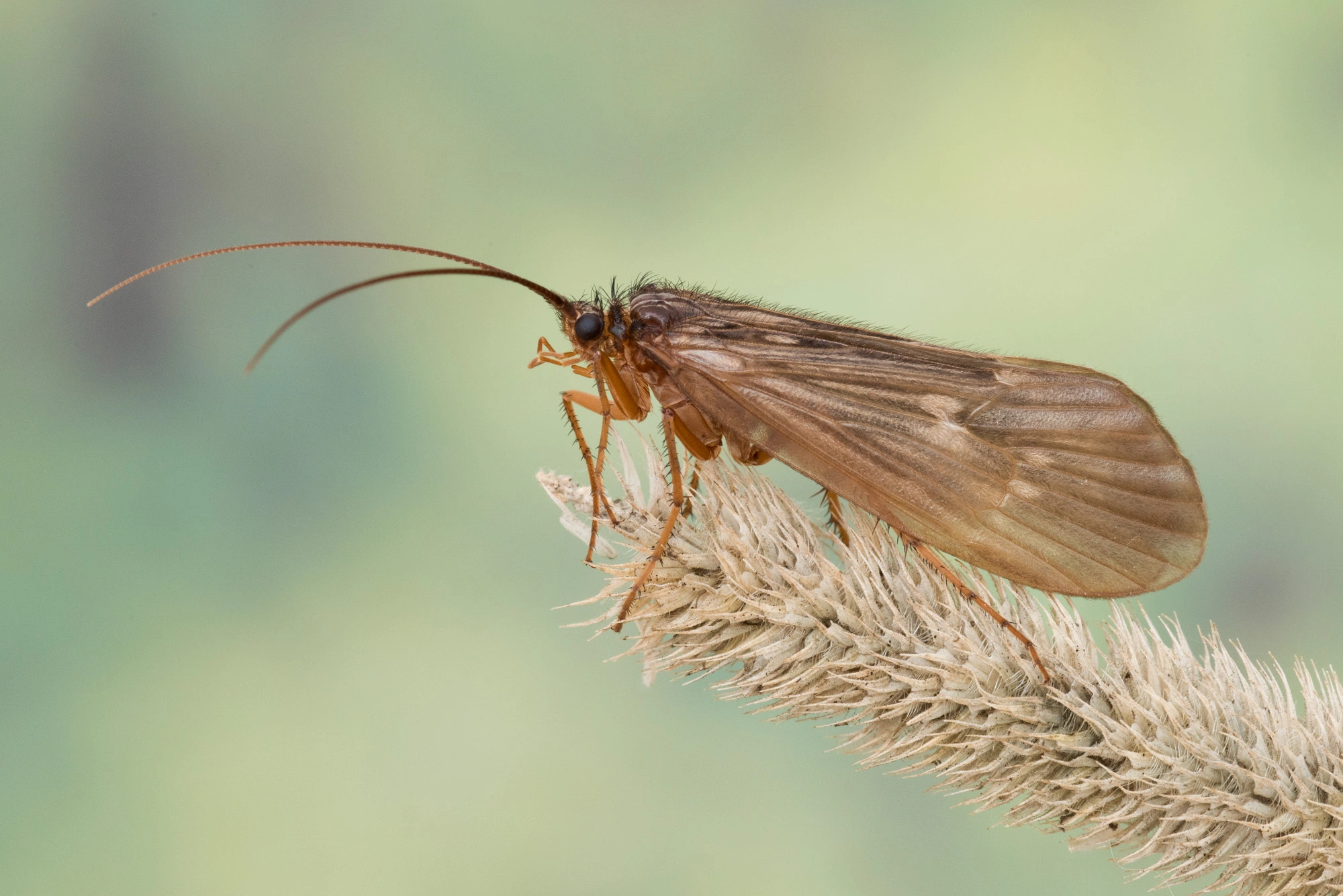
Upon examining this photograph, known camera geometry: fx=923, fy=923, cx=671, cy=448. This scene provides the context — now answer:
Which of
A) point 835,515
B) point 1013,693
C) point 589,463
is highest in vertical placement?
point 589,463

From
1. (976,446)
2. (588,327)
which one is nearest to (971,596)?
(976,446)

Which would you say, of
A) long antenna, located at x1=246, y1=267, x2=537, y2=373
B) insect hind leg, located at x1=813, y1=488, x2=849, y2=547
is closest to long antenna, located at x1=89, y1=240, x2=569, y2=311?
long antenna, located at x1=246, y1=267, x2=537, y2=373

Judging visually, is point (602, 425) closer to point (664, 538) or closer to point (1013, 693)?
point (664, 538)

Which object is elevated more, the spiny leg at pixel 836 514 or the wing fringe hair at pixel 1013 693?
the spiny leg at pixel 836 514

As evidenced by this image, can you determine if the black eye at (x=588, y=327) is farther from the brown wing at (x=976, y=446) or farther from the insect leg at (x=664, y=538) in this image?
the insect leg at (x=664, y=538)

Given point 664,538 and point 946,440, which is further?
point 946,440

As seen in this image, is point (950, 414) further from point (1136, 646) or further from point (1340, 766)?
point (1340, 766)

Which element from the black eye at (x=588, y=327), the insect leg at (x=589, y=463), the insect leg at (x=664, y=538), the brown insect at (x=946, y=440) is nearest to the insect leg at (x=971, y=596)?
the brown insect at (x=946, y=440)
